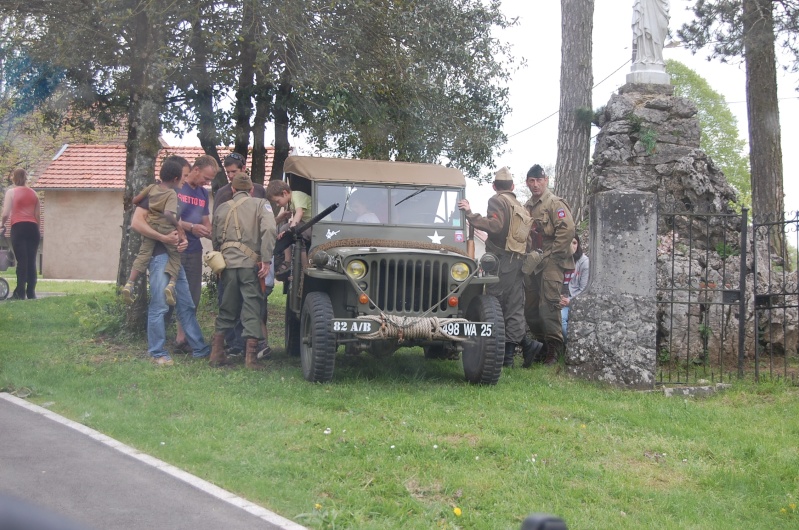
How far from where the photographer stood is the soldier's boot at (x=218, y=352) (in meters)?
8.66

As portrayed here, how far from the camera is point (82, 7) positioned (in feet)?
33.9

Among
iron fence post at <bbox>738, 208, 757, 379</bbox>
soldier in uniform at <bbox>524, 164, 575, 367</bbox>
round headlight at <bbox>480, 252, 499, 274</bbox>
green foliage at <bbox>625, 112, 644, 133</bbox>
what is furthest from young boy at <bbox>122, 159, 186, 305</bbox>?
green foliage at <bbox>625, 112, 644, 133</bbox>

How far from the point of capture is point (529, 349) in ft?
30.5

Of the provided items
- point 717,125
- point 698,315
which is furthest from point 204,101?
point 717,125

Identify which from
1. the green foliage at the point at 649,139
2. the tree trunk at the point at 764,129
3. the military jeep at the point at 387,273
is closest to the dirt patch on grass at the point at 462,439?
the military jeep at the point at 387,273

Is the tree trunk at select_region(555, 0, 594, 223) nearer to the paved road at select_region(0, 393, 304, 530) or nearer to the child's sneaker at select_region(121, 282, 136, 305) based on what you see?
the child's sneaker at select_region(121, 282, 136, 305)

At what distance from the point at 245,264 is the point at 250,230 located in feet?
1.18

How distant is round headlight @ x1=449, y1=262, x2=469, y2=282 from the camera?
317 inches

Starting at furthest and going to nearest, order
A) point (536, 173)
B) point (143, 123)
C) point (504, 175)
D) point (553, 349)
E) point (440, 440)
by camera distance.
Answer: point (143, 123) < point (553, 349) < point (536, 173) < point (504, 175) < point (440, 440)

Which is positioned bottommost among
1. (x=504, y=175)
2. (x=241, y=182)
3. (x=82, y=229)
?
(x=241, y=182)

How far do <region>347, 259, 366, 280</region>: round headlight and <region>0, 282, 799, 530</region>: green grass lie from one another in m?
1.00

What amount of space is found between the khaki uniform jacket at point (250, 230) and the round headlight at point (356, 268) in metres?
1.10

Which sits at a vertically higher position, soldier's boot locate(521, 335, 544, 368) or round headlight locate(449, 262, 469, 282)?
round headlight locate(449, 262, 469, 282)

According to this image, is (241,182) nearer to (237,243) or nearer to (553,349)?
(237,243)
